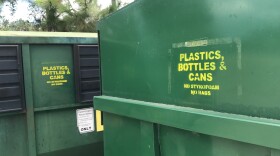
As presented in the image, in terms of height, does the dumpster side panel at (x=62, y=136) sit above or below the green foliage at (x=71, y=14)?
below

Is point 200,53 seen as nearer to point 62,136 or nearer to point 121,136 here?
point 121,136

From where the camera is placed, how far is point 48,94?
134 inches

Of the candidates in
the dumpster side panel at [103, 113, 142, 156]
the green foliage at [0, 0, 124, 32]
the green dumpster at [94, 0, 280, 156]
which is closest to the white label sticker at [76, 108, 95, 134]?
the dumpster side panel at [103, 113, 142, 156]

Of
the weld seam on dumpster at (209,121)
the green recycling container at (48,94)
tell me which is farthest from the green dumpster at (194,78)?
the green recycling container at (48,94)

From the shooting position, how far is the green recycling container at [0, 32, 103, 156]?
315 cm

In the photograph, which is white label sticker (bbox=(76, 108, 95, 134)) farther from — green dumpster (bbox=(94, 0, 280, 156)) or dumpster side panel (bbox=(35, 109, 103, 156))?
green dumpster (bbox=(94, 0, 280, 156))

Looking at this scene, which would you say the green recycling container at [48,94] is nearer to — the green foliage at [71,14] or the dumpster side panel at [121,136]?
the dumpster side panel at [121,136]

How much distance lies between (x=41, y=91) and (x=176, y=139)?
1909mm

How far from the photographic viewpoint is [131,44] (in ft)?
7.31

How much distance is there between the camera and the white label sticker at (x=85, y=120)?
3586 mm

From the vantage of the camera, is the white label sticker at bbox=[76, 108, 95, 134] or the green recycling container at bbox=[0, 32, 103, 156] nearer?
the green recycling container at bbox=[0, 32, 103, 156]

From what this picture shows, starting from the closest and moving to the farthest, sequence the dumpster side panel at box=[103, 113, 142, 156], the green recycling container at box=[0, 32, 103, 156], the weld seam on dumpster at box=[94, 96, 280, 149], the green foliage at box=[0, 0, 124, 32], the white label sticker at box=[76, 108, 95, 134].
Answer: the weld seam on dumpster at box=[94, 96, 280, 149] → the dumpster side panel at box=[103, 113, 142, 156] → the green recycling container at box=[0, 32, 103, 156] → the white label sticker at box=[76, 108, 95, 134] → the green foliage at box=[0, 0, 124, 32]

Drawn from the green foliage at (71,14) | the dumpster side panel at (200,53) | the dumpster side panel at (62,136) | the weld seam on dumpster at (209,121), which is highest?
the green foliage at (71,14)

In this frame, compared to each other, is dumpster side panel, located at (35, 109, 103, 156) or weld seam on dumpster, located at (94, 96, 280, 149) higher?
weld seam on dumpster, located at (94, 96, 280, 149)
